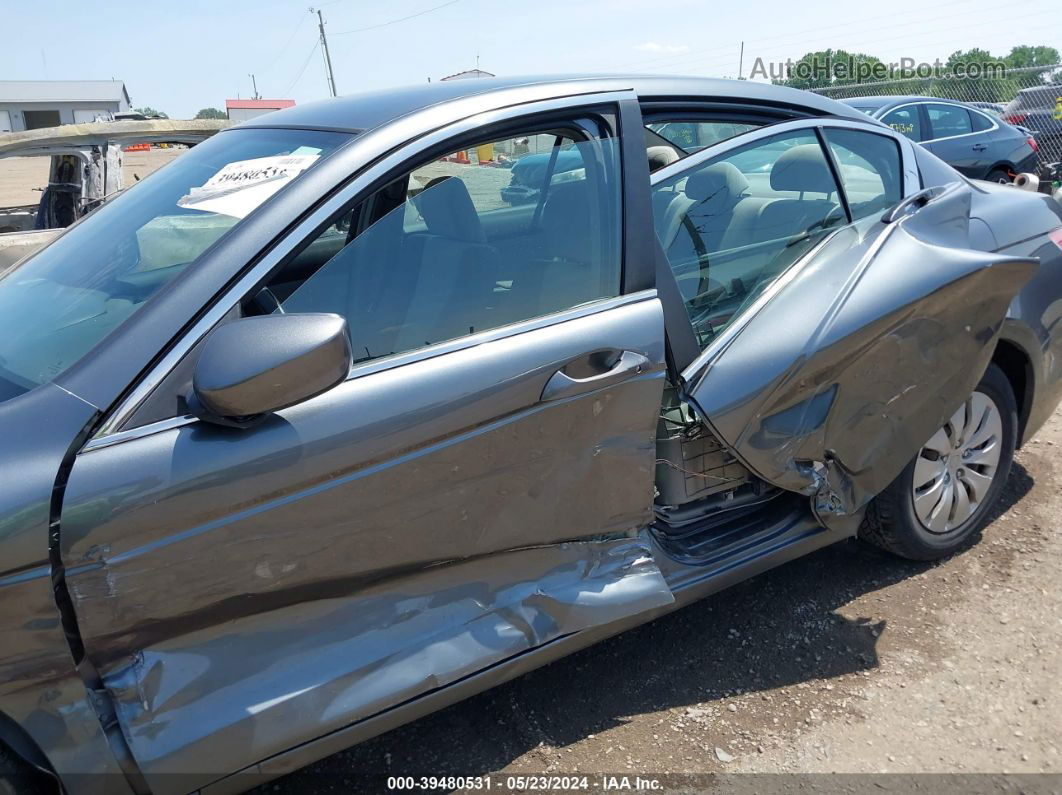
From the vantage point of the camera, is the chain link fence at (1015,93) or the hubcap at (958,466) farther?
the chain link fence at (1015,93)

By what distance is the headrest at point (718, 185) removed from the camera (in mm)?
2492

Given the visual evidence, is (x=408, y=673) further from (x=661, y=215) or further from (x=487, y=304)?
(x=661, y=215)

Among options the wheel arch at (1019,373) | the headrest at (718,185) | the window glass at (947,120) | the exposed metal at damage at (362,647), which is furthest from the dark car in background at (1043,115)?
the exposed metal at damage at (362,647)

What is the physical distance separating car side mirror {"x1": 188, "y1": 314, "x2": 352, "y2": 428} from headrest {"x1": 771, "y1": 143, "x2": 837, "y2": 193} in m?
1.66

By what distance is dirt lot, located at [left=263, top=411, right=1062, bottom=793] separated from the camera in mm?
2318

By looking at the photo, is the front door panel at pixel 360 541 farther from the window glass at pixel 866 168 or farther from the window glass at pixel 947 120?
the window glass at pixel 947 120

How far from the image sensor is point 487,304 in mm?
2086

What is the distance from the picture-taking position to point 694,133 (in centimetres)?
254

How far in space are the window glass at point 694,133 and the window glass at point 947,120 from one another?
8.77 meters

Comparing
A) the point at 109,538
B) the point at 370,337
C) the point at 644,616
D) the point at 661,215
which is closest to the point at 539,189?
the point at 661,215

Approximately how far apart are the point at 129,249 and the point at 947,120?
10.5 meters

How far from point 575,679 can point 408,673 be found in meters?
0.90

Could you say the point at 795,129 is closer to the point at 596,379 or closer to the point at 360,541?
the point at 596,379

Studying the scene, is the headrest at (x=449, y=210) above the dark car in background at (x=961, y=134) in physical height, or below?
above
